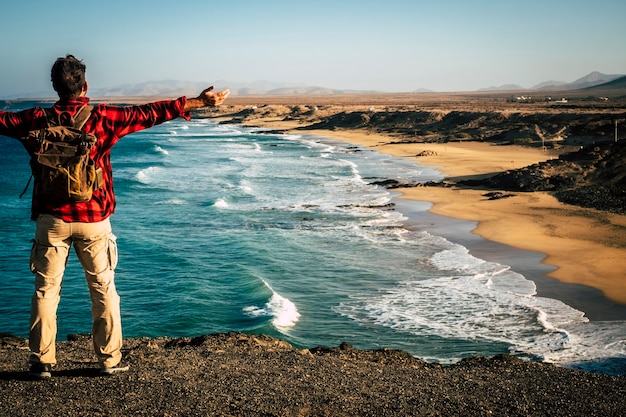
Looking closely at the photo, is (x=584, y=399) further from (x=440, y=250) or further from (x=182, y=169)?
(x=182, y=169)

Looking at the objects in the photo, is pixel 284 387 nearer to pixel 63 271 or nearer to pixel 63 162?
pixel 63 271

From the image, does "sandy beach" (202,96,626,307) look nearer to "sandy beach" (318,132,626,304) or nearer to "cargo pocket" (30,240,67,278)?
"sandy beach" (318,132,626,304)

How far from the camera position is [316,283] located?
16234 mm

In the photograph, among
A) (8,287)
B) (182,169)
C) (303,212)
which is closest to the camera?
(8,287)

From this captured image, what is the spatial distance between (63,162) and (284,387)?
285 centimetres

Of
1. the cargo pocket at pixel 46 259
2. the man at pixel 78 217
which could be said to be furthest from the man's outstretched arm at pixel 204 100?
the cargo pocket at pixel 46 259

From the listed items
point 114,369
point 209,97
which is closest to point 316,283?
point 114,369

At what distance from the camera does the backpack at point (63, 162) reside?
4914 millimetres

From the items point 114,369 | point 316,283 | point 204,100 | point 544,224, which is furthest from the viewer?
point 544,224

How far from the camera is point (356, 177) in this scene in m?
38.1

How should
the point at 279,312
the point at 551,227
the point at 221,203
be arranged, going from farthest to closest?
the point at 221,203
the point at 551,227
the point at 279,312

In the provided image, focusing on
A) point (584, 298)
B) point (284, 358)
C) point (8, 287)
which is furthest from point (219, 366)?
point (8, 287)

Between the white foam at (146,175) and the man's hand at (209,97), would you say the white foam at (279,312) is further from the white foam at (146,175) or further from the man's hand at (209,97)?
the white foam at (146,175)

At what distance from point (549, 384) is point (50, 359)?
5.01 meters
